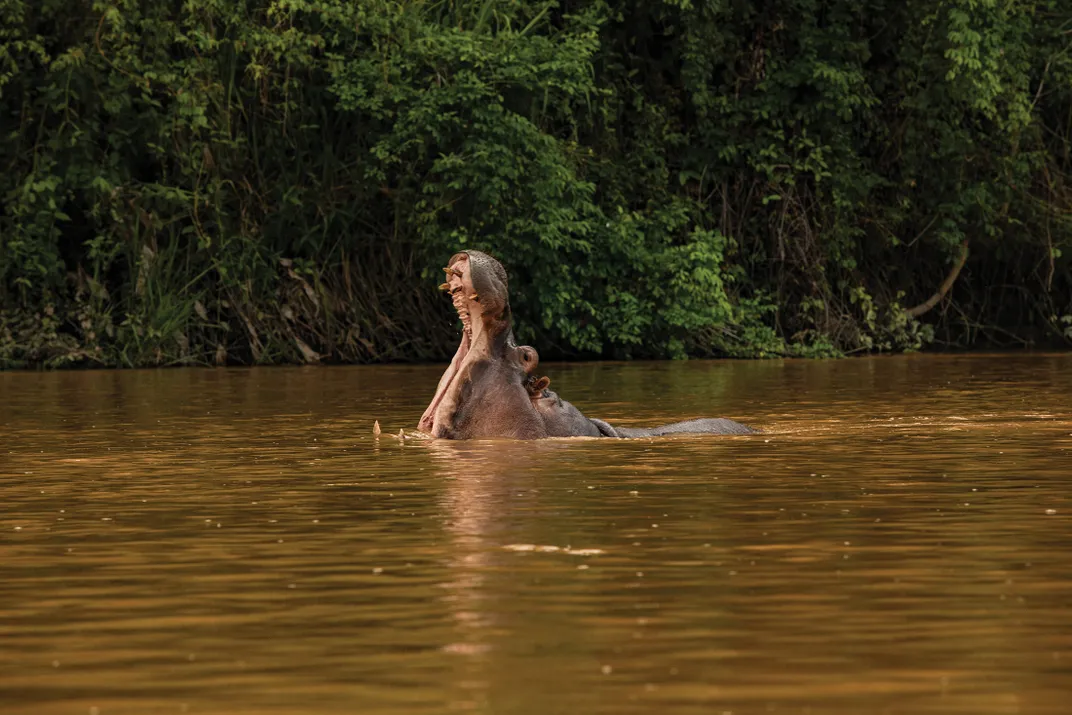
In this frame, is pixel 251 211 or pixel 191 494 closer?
pixel 191 494

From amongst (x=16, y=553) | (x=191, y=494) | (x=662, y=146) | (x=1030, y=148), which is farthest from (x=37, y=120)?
(x=16, y=553)

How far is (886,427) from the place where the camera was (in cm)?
1659

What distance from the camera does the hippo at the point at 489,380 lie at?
15.2 metres

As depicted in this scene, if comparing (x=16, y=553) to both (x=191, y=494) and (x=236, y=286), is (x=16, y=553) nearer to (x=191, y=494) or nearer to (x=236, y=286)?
(x=191, y=494)

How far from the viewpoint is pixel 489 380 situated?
15250 millimetres

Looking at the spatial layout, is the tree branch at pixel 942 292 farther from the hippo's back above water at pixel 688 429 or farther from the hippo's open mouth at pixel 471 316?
the hippo's open mouth at pixel 471 316

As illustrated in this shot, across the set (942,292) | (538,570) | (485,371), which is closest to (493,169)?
(942,292)

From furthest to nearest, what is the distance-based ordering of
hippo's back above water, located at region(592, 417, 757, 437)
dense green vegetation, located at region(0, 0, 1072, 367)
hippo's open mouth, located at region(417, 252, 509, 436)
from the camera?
dense green vegetation, located at region(0, 0, 1072, 367)
hippo's back above water, located at region(592, 417, 757, 437)
hippo's open mouth, located at region(417, 252, 509, 436)

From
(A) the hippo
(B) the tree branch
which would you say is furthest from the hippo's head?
(B) the tree branch

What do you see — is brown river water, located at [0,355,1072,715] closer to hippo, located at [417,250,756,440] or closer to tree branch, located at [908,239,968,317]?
hippo, located at [417,250,756,440]

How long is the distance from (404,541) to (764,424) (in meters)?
7.60

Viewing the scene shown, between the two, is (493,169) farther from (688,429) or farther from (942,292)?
(688,429)

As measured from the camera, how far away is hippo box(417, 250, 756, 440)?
1525 cm

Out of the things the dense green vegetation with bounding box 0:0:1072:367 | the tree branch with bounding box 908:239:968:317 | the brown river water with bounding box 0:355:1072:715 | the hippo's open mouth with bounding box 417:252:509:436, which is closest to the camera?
the brown river water with bounding box 0:355:1072:715
